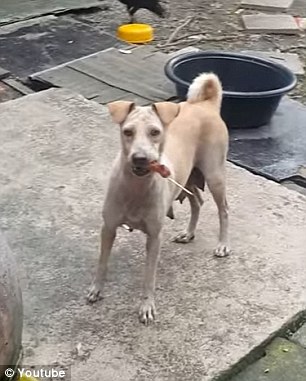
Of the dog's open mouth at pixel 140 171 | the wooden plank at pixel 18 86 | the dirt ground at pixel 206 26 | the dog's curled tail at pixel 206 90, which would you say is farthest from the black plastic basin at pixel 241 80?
the dog's open mouth at pixel 140 171

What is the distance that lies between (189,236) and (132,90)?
1.80 metres

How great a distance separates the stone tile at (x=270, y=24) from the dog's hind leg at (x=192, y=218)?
3.14 metres

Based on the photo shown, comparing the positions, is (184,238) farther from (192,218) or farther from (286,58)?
(286,58)

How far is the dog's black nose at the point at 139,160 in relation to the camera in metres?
2.65

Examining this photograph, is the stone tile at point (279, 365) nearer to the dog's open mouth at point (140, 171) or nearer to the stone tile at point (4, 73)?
the dog's open mouth at point (140, 171)

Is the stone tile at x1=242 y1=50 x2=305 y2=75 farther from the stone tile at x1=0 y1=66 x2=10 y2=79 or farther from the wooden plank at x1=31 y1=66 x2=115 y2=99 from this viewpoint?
the stone tile at x1=0 y1=66 x2=10 y2=79

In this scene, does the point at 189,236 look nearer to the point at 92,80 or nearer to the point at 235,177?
the point at 235,177

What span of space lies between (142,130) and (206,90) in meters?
0.77

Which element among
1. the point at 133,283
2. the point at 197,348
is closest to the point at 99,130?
the point at 133,283

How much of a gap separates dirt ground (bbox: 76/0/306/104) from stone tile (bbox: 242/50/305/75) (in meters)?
0.09

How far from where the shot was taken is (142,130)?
8.84 feet

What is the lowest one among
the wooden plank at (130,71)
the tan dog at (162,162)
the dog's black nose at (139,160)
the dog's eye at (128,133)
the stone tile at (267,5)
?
the stone tile at (267,5)

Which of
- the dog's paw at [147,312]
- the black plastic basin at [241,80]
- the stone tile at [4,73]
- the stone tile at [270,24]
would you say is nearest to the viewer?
the dog's paw at [147,312]

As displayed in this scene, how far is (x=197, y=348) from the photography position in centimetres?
289
